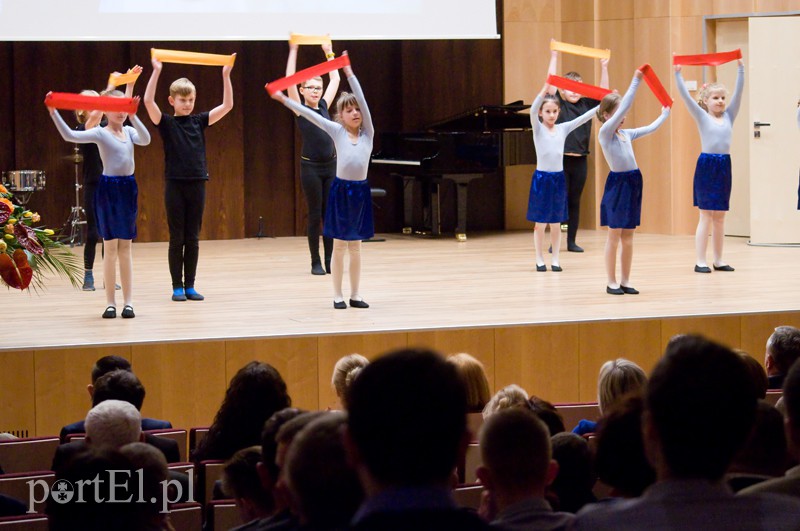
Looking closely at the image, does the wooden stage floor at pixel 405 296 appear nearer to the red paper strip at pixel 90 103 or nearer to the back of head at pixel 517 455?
the red paper strip at pixel 90 103

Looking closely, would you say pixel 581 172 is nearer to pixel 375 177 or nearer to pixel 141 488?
pixel 375 177

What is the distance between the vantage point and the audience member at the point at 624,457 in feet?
7.27

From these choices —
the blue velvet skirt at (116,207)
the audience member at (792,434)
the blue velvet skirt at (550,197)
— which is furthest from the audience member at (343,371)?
the blue velvet skirt at (550,197)

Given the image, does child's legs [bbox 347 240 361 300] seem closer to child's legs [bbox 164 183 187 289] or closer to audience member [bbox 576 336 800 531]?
Result: child's legs [bbox 164 183 187 289]

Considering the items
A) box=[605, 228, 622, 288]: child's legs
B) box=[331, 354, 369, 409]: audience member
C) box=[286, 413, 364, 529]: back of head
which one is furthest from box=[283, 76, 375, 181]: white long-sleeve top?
box=[286, 413, 364, 529]: back of head

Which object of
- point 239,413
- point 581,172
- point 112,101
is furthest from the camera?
point 581,172

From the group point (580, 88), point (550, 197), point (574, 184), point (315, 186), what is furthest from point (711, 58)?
point (315, 186)

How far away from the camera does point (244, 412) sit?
11.5 ft

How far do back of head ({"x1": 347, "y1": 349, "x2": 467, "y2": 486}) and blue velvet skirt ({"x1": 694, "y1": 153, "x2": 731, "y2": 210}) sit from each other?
6586mm

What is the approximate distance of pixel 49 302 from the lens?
682 cm

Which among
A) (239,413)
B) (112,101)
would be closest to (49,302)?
(112,101)

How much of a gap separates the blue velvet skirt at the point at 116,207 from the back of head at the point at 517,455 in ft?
14.4

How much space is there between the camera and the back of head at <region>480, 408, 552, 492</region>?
6.23 feet

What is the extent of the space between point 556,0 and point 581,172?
249 cm
